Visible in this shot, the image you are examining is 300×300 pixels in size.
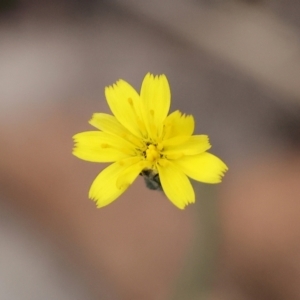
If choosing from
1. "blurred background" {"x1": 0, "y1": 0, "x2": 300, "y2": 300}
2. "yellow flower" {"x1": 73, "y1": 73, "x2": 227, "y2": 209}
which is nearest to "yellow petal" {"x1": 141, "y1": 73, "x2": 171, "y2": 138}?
"yellow flower" {"x1": 73, "y1": 73, "x2": 227, "y2": 209}

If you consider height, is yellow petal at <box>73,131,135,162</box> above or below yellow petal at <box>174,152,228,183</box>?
below

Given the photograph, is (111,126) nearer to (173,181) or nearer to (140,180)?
(173,181)

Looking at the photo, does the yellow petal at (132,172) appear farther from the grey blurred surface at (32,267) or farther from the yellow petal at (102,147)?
the grey blurred surface at (32,267)

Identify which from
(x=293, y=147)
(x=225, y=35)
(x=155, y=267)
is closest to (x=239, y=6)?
(x=225, y=35)

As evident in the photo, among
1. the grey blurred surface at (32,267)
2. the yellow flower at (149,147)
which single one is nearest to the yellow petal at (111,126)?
the yellow flower at (149,147)

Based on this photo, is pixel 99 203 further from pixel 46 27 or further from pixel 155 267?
pixel 46 27

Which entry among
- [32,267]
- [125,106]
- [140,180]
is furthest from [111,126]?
[32,267]

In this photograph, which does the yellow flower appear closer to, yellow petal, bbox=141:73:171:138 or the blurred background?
yellow petal, bbox=141:73:171:138
